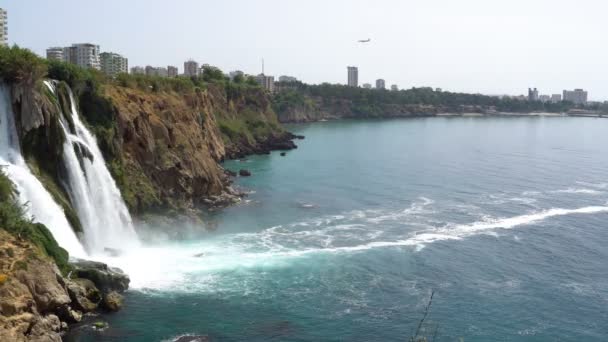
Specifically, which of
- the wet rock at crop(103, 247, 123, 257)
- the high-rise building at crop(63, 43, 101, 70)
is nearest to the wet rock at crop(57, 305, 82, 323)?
the wet rock at crop(103, 247, 123, 257)

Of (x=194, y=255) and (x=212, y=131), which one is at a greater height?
(x=212, y=131)

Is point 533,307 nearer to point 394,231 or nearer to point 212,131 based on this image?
point 394,231

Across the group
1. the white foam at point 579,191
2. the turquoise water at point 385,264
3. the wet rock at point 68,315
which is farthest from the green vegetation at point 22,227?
the white foam at point 579,191

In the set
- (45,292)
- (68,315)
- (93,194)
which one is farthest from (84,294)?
(93,194)

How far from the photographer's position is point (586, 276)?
143ft

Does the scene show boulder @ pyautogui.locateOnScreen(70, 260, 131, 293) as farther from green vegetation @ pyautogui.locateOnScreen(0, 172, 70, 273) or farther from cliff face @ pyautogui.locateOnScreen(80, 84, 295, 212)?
cliff face @ pyautogui.locateOnScreen(80, 84, 295, 212)

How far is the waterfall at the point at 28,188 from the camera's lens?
3770cm

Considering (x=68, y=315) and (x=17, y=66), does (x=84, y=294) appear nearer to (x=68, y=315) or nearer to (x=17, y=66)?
(x=68, y=315)

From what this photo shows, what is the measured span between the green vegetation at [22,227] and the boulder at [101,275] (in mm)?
875

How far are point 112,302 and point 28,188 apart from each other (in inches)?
371

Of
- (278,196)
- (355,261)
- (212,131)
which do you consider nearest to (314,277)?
(355,261)

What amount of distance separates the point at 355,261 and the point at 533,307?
12.8m

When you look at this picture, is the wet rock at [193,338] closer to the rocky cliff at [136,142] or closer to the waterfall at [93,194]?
the rocky cliff at [136,142]

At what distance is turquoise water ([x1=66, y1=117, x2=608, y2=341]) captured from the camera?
34.1 m
